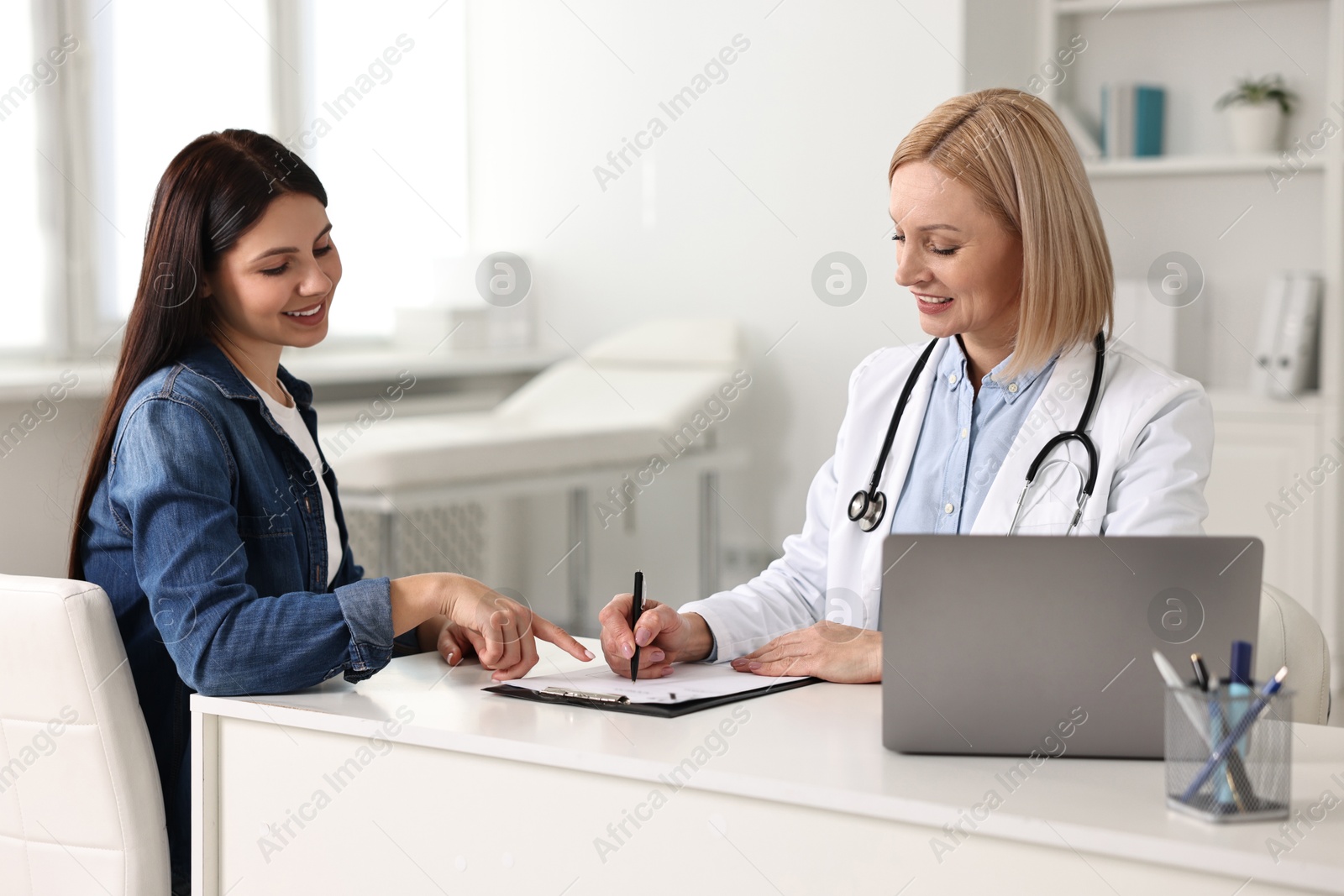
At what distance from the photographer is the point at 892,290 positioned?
158 inches

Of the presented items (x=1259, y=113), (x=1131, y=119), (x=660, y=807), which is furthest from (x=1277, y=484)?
(x=660, y=807)

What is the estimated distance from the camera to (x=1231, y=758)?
93cm

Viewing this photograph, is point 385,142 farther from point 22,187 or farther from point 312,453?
point 312,453

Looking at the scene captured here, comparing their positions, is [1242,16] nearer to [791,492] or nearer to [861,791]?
[791,492]

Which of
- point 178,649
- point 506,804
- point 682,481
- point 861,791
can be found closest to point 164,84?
point 682,481

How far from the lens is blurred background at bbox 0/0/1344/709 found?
367 cm

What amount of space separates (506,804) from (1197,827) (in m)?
0.56

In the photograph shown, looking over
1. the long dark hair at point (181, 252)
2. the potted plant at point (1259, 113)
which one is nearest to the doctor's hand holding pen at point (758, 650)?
the long dark hair at point (181, 252)

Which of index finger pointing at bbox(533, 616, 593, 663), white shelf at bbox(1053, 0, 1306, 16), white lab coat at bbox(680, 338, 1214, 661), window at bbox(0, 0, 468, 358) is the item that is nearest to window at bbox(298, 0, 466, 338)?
window at bbox(0, 0, 468, 358)

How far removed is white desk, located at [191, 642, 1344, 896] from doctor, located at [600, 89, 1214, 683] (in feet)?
0.58

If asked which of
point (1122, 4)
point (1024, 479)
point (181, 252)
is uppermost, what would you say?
point (1122, 4)

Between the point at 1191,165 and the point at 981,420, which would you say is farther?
the point at 1191,165

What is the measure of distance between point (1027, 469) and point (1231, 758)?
597 millimetres

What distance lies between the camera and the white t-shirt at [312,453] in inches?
61.3
